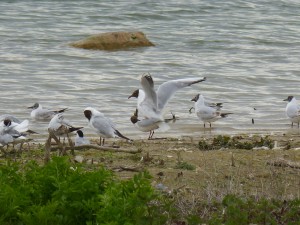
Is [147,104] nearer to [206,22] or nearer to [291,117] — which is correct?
[291,117]

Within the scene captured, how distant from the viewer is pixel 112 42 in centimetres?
2005

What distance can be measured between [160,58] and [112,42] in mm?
1671

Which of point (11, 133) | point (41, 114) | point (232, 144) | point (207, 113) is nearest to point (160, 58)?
point (207, 113)

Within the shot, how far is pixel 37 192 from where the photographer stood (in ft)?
16.9

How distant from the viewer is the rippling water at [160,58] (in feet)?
45.0

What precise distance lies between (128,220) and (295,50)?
54.9 ft

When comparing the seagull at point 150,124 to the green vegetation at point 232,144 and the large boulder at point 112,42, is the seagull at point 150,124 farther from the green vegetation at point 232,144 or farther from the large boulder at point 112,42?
the large boulder at point 112,42

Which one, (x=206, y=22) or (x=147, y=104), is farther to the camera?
(x=206, y=22)

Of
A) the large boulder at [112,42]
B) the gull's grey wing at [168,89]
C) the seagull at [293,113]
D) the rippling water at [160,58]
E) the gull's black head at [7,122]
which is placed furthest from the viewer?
the large boulder at [112,42]

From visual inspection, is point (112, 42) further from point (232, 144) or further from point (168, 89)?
point (232, 144)

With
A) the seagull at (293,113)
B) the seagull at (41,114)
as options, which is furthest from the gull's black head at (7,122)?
the seagull at (293,113)

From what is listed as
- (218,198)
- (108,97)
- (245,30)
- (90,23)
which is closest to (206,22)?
(245,30)

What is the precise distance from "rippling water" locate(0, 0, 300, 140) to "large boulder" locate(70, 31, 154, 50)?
0.37 metres

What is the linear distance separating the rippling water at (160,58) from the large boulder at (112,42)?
37 centimetres
